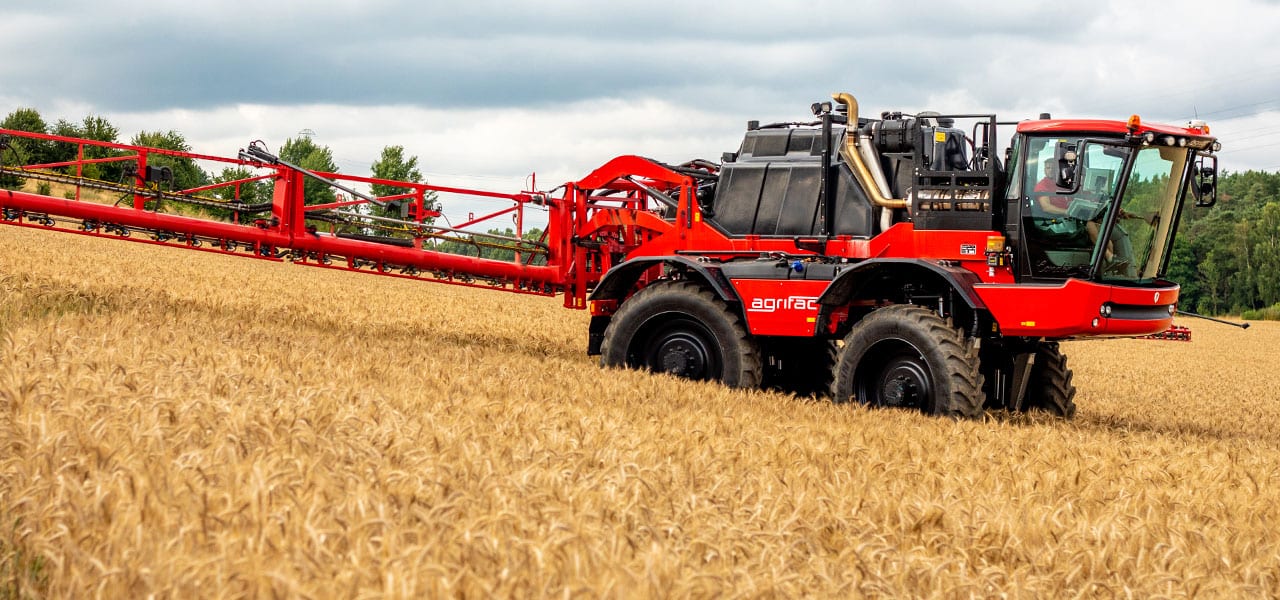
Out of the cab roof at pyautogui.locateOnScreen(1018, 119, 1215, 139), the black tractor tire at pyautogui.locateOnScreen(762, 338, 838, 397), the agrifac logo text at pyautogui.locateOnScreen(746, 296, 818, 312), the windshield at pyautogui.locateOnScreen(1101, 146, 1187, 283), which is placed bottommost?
the black tractor tire at pyautogui.locateOnScreen(762, 338, 838, 397)

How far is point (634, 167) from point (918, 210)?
3248 mm

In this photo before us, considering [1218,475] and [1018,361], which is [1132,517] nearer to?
[1218,475]

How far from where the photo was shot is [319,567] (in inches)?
122

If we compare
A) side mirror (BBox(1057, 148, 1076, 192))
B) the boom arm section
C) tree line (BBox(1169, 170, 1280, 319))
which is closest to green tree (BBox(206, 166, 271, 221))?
the boom arm section

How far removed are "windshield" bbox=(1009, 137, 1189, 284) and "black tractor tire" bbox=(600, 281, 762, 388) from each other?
8.58ft

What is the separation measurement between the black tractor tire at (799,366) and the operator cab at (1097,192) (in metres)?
2.22

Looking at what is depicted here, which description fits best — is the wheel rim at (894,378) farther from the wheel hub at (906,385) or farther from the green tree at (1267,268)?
the green tree at (1267,268)

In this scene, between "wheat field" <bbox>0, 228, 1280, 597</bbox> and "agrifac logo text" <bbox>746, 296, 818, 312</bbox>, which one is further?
"agrifac logo text" <bbox>746, 296, 818, 312</bbox>

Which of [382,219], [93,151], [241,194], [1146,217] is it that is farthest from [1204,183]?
[93,151]

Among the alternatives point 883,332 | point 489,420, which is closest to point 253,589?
point 489,420

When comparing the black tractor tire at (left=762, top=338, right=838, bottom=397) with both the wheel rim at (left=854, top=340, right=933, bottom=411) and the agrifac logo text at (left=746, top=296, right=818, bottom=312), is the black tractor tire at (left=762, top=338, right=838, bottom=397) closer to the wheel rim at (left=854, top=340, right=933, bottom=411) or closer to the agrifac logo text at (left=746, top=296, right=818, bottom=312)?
the agrifac logo text at (left=746, top=296, right=818, bottom=312)

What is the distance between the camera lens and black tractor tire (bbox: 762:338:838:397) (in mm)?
11031

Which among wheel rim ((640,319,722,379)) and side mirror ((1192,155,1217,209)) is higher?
side mirror ((1192,155,1217,209))

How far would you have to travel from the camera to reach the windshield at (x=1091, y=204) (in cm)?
945
